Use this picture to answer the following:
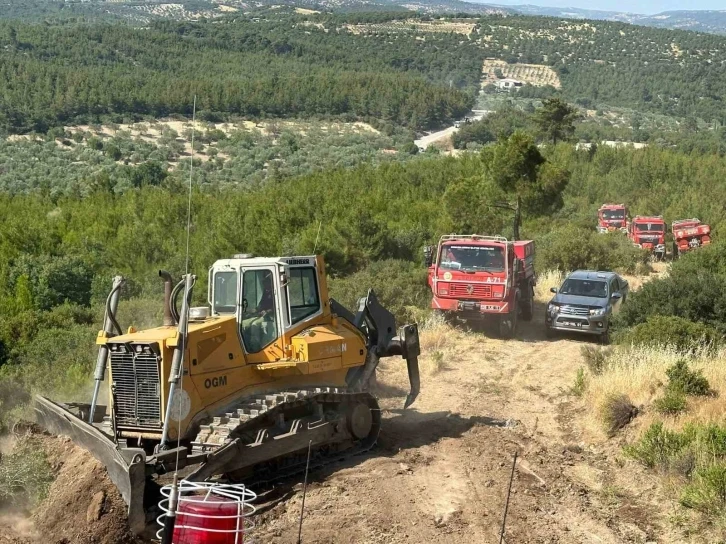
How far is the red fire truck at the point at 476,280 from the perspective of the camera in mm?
19609

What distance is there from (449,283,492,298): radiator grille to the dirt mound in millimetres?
11406

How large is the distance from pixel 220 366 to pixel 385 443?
9.30ft

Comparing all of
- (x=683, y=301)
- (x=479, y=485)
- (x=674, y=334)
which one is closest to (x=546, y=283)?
(x=683, y=301)

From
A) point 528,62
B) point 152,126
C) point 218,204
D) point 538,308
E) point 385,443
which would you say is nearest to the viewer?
point 385,443

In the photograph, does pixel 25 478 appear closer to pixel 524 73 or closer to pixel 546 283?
pixel 546 283

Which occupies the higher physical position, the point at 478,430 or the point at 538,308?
the point at 478,430

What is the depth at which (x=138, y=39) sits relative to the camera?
422 feet

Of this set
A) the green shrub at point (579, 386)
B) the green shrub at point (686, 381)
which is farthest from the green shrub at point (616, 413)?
the green shrub at point (579, 386)

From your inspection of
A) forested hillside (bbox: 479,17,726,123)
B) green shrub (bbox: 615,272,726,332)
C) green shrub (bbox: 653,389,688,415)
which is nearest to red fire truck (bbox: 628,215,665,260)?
green shrub (bbox: 615,272,726,332)

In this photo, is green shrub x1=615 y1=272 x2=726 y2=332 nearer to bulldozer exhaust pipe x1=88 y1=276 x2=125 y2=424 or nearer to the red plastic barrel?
bulldozer exhaust pipe x1=88 y1=276 x2=125 y2=424

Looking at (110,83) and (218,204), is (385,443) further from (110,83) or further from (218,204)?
(110,83)

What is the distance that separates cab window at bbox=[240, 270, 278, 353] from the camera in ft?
34.3

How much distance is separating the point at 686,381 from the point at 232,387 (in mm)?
6258

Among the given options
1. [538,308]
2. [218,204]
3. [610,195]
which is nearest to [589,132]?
[610,195]
